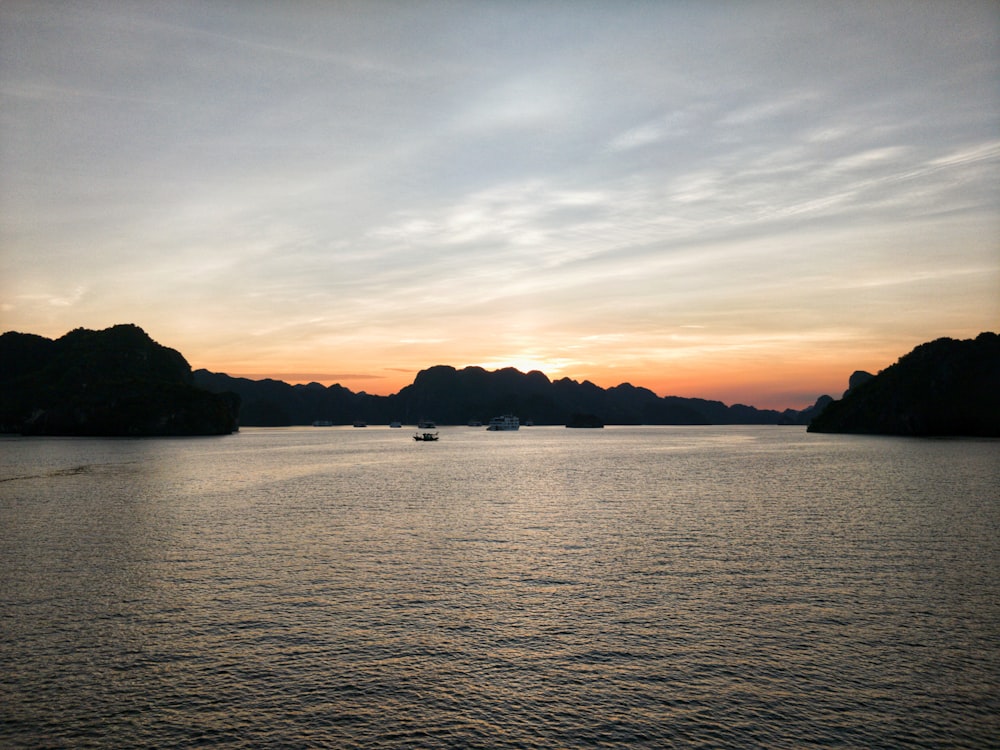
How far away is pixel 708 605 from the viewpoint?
34.2m

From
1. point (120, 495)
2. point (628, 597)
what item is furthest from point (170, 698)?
point (120, 495)

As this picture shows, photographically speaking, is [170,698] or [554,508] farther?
[554,508]

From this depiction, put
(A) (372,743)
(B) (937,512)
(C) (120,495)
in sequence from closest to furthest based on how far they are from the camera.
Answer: (A) (372,743)
(B) (937,512)
(C) (120,495)

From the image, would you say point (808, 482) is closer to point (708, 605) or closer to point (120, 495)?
point (708, 605)

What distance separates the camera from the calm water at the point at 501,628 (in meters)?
21.0

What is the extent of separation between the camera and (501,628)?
30.6 meters

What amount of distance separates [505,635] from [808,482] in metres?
87.5

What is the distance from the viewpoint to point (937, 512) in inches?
2630

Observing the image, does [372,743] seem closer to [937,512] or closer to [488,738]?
[488,738]

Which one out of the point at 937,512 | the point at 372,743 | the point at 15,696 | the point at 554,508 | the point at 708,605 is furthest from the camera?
the point at 554,508

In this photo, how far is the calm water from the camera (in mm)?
21000

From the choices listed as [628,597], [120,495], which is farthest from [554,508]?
[120,495]

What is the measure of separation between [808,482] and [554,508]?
5135 cm

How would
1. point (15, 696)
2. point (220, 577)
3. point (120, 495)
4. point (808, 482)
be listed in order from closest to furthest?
point (15, 696)
point (220, 577)
point (120, 495)
point (808, 482)
